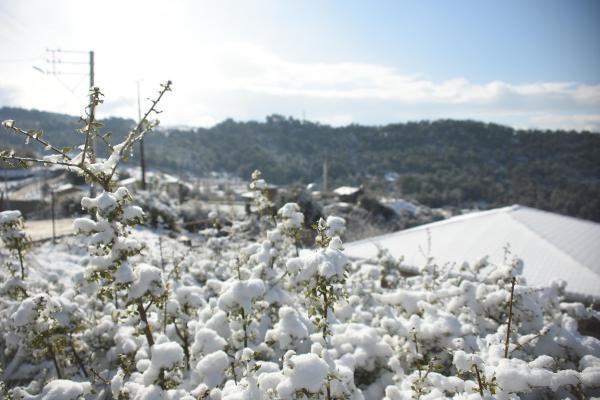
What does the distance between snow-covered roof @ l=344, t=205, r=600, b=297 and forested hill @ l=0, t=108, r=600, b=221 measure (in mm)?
63180

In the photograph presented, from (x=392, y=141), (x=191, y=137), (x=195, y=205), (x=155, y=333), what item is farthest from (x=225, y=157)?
(x=155, y=333)

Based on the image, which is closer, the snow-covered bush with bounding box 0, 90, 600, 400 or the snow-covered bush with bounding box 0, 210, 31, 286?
the snow-covered bush with bounding box 0, 90, 600, 400

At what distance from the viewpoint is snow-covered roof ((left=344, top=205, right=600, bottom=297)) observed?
7273 millimetres

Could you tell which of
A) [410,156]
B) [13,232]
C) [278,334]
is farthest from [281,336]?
[410,156]

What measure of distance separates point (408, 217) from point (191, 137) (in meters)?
95.9

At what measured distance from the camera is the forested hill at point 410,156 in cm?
7556

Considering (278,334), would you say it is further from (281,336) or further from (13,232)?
(13,232)

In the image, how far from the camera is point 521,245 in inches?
357

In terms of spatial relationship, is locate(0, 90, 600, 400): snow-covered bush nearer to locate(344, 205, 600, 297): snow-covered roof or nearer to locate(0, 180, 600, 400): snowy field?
locate(0, 180, 600, 400): snowy field

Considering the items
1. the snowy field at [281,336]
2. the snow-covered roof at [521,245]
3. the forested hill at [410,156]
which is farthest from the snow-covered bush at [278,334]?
the forested hill at [410,156]

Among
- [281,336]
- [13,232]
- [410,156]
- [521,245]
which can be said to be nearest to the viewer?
[281,336]

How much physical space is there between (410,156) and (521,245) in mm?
97821

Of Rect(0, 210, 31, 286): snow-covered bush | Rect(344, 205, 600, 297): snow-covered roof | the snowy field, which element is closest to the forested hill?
Rect(344, 205, 600, 297): snow-covered roof

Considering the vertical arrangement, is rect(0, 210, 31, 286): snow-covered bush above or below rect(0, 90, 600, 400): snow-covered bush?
above
